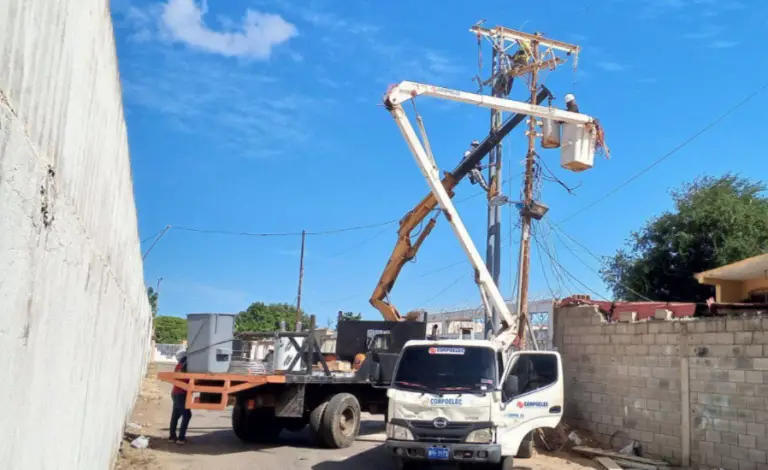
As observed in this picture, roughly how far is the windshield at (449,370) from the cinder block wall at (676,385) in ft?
11.9

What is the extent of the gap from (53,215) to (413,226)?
15939mm

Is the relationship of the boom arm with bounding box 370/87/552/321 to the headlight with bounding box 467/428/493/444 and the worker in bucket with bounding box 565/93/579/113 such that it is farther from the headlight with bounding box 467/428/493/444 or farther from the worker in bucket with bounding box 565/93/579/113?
the headlight with bounding box 467/428/493/444

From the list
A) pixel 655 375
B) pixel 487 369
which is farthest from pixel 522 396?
pixel 655 375

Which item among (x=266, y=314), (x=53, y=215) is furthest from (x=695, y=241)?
(x=266, y=314)

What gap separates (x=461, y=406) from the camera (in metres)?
9.77

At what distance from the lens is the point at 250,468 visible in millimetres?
10352

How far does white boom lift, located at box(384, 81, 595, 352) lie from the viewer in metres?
14.9

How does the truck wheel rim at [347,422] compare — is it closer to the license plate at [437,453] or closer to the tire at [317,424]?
the tire at [317,424]

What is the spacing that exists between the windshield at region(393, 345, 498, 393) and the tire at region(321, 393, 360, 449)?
2212 millimetres

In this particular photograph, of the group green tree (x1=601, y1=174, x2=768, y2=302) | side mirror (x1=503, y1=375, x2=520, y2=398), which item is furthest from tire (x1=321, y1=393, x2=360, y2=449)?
green tree (x1=601, y1=174, x2=768, y2=302)

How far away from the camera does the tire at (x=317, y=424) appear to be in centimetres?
1215

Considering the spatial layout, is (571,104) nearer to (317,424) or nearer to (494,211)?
(494,211)

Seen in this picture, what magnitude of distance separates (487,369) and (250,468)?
3.97 metres

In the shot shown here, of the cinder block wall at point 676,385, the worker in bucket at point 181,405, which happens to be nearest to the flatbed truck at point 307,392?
the worker in bucket at point 181,405
